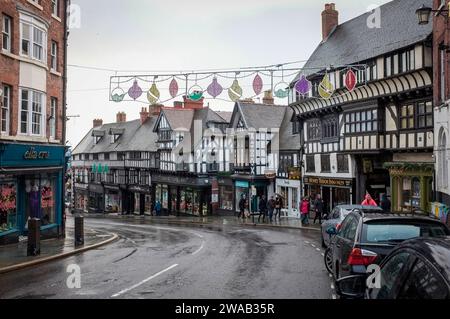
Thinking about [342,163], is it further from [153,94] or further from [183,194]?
Answer: [183,194]

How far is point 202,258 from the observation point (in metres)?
16.4

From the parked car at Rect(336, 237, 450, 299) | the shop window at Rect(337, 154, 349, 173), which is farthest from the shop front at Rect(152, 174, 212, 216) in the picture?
the parked car at Rect(336, 237, 450, 299)

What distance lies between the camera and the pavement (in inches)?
601

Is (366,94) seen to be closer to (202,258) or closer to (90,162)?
(202,258)

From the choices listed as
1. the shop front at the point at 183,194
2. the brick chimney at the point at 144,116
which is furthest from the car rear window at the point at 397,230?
the brick chimney at the point at 144,116

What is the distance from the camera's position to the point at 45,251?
18.3m

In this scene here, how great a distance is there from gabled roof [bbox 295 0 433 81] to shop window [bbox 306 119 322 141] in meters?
3.52

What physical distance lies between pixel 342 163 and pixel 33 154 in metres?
18.6

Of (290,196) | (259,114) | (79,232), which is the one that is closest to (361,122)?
(290,196)

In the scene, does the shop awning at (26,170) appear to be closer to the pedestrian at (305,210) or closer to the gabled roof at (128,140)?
the pedestrian at (305,210)

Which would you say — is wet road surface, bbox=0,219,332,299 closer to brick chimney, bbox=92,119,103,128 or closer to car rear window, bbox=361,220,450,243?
car rear window, bbox=361,220,450,243

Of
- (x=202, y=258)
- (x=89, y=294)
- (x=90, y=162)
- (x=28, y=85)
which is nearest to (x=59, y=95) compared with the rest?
(x=28, y=85)

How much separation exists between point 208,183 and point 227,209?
3.51m

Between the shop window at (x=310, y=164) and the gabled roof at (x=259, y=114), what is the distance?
26.1 feet
